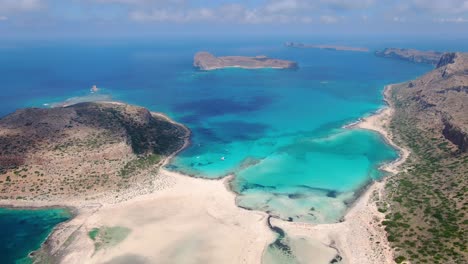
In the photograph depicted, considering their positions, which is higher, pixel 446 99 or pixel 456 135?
pixel 446 99

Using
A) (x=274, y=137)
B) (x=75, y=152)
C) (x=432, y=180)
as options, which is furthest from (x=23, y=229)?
(x=432, y=180)

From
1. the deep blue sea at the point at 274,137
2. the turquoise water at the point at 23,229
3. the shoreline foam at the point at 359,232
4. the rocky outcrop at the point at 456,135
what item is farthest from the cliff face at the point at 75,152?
the rocky outcrop at the point at 456,135

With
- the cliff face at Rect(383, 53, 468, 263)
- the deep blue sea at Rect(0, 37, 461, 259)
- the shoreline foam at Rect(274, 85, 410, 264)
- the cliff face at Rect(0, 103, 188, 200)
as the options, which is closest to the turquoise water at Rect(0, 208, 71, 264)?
the deep blue sea at Rect(0, 37, 461, 259)

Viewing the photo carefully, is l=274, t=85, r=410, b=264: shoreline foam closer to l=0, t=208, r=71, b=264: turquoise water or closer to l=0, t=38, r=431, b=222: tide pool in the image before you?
l=0, t=38, r=431, b=222: tide pool

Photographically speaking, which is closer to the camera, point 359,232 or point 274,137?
point 359,232

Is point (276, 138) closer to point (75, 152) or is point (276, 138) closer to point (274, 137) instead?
point (274, 137)

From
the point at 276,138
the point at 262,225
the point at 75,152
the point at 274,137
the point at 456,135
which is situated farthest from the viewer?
the point at 274,137

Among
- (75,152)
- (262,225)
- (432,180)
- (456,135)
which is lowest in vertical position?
(262,225)
